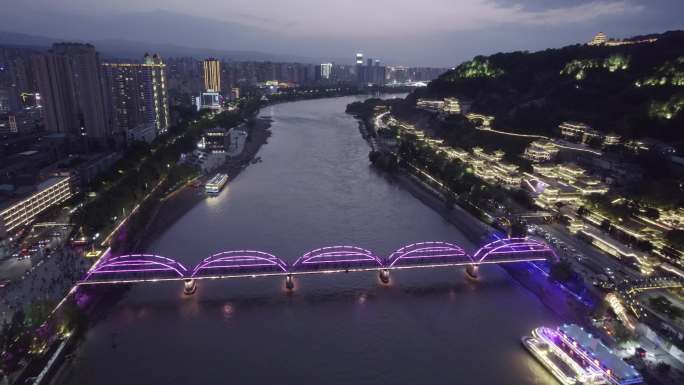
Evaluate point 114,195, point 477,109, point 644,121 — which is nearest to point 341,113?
point 477,109

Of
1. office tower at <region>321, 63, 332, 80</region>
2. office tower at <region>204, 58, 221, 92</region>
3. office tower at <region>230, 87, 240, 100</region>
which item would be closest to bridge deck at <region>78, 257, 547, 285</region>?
office tower at <region>204, 58, 221, 92</region>

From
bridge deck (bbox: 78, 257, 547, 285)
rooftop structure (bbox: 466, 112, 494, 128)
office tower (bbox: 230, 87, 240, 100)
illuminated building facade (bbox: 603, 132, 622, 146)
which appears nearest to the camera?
bridge deck (bbox: 78, 257, 547, 285)

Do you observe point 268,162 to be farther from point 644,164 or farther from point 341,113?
point 341,113

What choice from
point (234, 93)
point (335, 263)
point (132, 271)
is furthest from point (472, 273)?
point (234, 93)

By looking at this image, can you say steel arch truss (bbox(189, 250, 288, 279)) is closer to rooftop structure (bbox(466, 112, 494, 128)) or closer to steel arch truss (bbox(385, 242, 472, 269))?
steel arch truss (bbox(385, 242, 472, 269))

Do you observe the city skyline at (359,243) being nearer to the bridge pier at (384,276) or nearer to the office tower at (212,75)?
the bridge pier at (384,276)

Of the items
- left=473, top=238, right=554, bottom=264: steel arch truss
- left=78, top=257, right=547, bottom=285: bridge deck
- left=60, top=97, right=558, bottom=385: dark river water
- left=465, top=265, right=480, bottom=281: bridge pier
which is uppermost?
left=473, top=238, right=554, bottom=264: steel arch truss

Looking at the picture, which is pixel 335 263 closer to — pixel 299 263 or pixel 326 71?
pixel 299 263
